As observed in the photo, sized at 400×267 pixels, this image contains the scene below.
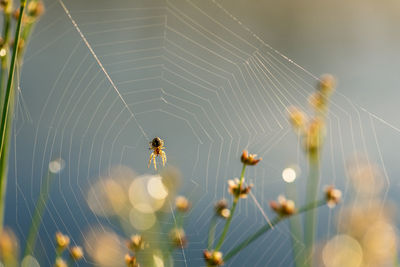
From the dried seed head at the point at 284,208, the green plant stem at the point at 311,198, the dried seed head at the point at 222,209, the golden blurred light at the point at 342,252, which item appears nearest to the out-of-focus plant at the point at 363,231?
the golden blurred light at the point at 342,252

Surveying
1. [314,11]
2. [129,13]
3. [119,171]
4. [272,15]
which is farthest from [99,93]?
[119,171]

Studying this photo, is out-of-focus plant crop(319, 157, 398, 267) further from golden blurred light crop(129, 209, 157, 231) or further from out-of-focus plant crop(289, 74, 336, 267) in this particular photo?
golden blurred light crop(129, 209, 157, 231)

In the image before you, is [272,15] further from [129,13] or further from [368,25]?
[129,13]

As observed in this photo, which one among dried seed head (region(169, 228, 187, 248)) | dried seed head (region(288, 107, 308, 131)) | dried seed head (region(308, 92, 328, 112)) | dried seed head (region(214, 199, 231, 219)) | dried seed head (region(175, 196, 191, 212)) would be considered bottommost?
dried seed head (region(169, 228, 187, 248))

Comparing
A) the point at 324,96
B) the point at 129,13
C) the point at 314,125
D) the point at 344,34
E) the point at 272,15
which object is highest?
the point at 129,13

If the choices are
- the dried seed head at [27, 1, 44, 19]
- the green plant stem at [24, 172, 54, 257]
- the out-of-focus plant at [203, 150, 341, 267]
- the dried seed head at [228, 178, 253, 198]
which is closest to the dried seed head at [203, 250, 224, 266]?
the out-of-focus plant at [203, 150, 341, 267]

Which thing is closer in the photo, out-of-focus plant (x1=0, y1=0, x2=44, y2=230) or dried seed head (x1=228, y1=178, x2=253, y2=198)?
out-of-focus plant (x1=0, y1=0, x2=44, y2=230)
